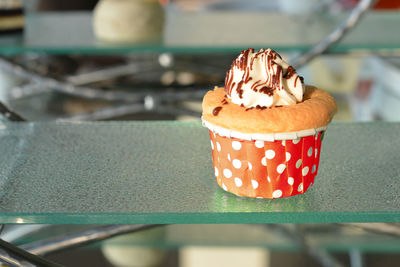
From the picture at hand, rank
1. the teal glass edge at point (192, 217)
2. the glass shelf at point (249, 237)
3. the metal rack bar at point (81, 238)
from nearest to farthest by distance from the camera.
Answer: the teal glass edge at point (192, 217)
the metal rack bar at point (81, 238)
the glass shelf at point (249, 237)

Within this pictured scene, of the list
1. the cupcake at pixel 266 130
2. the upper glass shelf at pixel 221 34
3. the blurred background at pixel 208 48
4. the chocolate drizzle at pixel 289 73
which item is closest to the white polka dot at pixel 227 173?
the cupcake at pixel 266 130

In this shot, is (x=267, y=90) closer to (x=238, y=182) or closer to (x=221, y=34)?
(x=238, y=182)

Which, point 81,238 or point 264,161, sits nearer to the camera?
point 264,161

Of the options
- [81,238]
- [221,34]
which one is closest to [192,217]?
[81,238]

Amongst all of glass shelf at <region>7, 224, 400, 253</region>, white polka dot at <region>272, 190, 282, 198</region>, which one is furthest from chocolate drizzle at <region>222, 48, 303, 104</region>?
glass shelf at <region>7, 224, 400, 253</region>

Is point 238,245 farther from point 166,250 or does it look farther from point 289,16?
point 289,16

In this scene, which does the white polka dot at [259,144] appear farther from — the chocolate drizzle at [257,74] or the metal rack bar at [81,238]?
the metal rack bar at [81,238]

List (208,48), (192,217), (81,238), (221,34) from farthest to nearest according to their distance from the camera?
(221,34)
(208,48)
(81,238)
(192,217)

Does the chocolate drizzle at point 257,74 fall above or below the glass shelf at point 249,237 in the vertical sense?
above
